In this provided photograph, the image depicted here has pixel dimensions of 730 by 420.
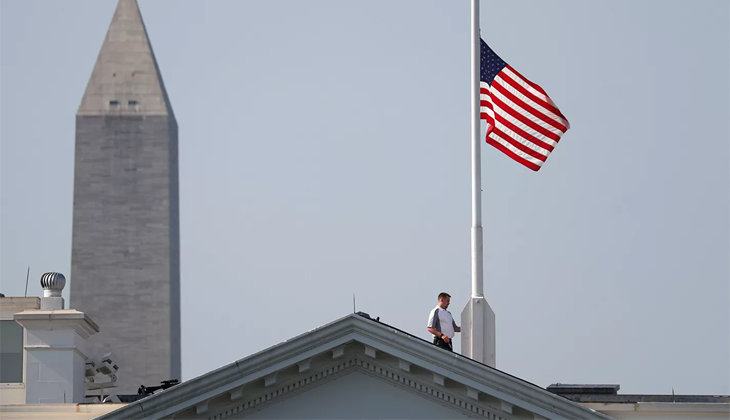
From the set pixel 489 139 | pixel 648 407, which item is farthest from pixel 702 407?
pixel 489 139

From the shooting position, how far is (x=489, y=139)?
4906 cm

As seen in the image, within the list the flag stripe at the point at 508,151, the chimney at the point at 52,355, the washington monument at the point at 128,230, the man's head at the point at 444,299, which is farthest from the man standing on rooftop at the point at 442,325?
the washington monument at the point at 128,230

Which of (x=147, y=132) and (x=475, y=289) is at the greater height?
(x=147, y=132)

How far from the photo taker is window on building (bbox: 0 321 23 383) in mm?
55906

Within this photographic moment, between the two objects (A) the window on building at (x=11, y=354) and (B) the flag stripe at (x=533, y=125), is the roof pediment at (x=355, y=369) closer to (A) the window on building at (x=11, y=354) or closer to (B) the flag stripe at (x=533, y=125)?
(B) the flag stripe at (x=533, y=125)

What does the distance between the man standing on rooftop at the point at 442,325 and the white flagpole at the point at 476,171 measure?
2.64 metres

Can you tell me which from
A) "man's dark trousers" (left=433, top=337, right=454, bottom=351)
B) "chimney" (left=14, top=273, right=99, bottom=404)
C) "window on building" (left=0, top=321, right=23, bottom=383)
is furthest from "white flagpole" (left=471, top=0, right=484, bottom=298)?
"window on building" (left=0, top=321, right=23, bottom=383)

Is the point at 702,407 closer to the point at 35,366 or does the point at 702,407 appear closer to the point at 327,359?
the point at 327,359

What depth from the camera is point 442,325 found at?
44094 millimetres

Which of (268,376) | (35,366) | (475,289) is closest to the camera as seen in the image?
(268,376)

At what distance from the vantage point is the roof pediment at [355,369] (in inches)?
1655

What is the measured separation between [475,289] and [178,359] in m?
78.3

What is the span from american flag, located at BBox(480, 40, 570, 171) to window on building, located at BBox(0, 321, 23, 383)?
1460 centimetres

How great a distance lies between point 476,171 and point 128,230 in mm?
74748
